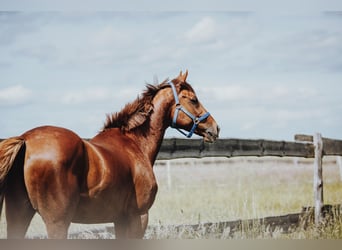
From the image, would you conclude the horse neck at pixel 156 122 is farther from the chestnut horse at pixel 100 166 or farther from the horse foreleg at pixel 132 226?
the horse foreleg at pixel 132 226

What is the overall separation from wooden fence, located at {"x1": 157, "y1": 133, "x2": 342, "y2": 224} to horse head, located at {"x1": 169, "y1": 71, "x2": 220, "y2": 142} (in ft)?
1.31

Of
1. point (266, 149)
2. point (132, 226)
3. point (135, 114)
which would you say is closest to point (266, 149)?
point (266, 149)

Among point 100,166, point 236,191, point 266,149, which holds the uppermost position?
point 266,149

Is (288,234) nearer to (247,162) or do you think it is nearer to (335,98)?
(247,162)

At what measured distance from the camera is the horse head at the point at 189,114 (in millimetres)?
3488

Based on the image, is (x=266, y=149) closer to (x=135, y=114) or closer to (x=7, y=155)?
(x=135, y=114)

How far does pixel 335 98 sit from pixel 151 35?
154 cm

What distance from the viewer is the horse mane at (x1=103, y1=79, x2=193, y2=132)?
134 inches

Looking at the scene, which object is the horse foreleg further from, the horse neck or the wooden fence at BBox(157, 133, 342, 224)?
the wooden fence at BBox(157, 133, 342, 224)

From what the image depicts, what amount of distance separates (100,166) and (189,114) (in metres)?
0.78

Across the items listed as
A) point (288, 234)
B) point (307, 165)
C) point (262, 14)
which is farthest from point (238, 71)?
point (288, 234)

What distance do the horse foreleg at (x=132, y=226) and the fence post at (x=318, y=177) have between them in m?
1.74

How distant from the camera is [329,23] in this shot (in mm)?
4156

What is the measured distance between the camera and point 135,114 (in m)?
3.44
